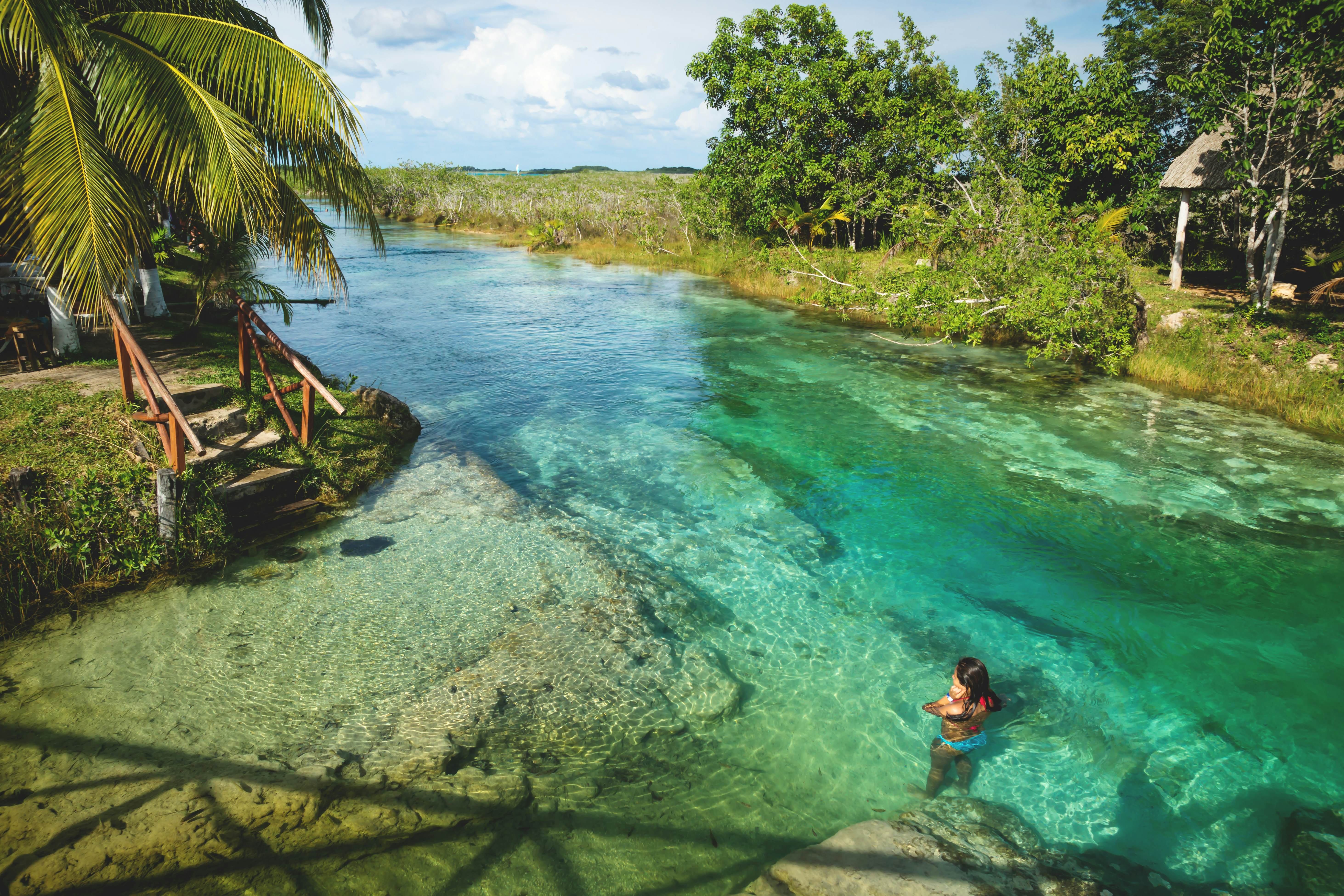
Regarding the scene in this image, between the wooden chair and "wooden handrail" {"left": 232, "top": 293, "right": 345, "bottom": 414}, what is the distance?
2.85 meters

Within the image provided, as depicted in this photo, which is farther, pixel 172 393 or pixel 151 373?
pixel 172 393

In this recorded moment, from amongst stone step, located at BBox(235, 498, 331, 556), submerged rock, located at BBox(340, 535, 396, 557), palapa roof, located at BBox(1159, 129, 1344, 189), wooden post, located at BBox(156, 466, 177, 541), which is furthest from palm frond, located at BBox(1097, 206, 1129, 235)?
wooden post, located at BBox(156, 466, 177, 541)

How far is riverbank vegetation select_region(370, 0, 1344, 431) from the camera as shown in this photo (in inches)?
552

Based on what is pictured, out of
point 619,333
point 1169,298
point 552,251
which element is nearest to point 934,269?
point 1169,298

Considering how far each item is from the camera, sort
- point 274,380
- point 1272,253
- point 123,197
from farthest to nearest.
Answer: point 1272,253
point 274,380
point 123,197

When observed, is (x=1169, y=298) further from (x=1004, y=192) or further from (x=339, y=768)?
(x=339, y=768)

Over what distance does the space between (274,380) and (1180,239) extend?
22566mm

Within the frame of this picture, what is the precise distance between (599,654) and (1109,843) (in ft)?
14.7

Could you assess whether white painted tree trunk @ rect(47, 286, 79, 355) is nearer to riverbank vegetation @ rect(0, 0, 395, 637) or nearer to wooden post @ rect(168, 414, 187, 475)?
riverbank vegetation @ rect(0, 0, 395, 637)

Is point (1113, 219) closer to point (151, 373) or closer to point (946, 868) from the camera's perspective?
point (946, 868)

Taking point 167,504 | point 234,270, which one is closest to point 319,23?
point 234,270

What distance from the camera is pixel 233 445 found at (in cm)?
889

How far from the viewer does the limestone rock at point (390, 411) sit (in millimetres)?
11758

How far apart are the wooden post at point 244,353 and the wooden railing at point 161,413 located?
1.40 metres
